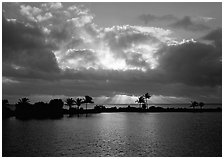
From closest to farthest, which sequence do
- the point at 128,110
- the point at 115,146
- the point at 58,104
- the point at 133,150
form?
1. the point at 133,150
2. the point at 115,146
3. the point at 58,104
4. the point at 128,110

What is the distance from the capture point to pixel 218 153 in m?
42.4

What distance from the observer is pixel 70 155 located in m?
40.6

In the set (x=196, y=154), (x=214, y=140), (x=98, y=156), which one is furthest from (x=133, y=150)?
(x=214, y=140)

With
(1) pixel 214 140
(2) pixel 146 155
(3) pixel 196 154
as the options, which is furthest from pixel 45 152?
(1) pixel 214 140

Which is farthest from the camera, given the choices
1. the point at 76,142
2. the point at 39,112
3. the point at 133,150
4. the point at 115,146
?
the point at 39,112

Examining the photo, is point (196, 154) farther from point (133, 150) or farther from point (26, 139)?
point (26, 139)

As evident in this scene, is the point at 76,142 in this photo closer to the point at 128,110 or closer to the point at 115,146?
the point at 115,146

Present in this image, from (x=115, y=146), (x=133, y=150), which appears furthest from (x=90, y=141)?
(x=133, y=150)

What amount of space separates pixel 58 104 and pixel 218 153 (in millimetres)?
100469

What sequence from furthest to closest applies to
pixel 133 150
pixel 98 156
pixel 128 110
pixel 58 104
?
pixel 128 110 < pixel 58 104 < pixel 133 150 < pixel 98 156

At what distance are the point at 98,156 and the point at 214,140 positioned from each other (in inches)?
1076

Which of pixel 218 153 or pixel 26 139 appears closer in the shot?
pixel 218 153

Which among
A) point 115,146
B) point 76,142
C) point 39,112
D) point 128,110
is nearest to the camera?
point 115,146

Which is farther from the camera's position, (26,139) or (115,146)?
(26,139)
